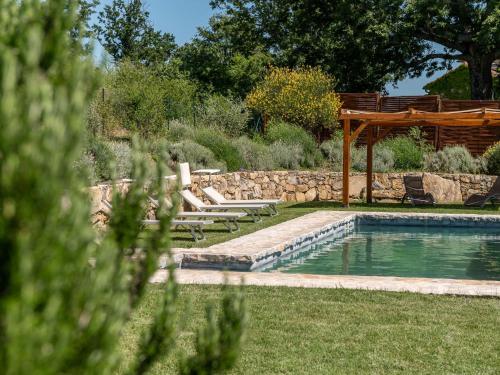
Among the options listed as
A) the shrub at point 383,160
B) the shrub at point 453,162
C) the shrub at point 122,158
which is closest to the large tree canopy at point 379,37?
the shrub at point 453,162

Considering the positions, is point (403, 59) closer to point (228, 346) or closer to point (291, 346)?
point (291, 346)

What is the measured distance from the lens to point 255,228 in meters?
13.3

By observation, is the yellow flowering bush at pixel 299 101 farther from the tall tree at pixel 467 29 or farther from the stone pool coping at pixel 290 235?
the stone pool coping at pixel 290 235

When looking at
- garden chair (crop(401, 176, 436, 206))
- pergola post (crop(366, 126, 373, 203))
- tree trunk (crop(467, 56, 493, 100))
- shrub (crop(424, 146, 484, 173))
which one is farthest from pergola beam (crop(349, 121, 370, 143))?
tree trunk (crop(467, 56, 493, 100))

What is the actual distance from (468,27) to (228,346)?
2835 cm

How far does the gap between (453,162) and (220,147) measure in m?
6.28

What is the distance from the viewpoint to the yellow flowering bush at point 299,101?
23.5 meters

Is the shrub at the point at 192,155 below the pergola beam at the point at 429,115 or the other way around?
below

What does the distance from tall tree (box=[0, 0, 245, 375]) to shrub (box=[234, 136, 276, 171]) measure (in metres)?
18.1

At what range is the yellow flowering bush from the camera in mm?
23547

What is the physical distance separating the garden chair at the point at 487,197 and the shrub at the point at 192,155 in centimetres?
544

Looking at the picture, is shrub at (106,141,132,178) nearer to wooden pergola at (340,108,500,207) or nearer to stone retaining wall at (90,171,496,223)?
stone retaining wall at (90,171,496,223)

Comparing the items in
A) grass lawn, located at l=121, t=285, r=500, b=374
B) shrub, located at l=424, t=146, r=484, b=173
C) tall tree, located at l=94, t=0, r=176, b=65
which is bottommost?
grass lawn, located at l=121, t=285, r=500, b=374

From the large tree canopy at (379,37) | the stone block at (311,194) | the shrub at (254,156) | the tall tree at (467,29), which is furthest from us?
the large tree canopy at (379,37)
